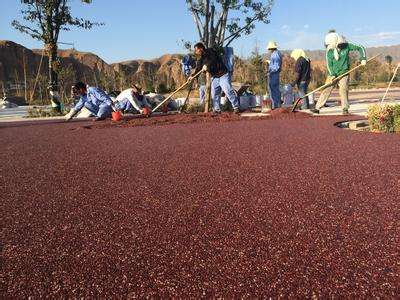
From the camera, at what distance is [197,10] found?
1157 cm

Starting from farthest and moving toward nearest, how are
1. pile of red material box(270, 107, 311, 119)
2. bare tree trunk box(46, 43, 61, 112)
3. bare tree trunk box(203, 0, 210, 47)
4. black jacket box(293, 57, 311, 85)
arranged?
bare tree trunk box(46, 43, 61, 112), bare tree trunk box(203, 0, 210, 47), black jacket box(293, 57, 311, 85), pile of red material box(270, 107, 311, 119)

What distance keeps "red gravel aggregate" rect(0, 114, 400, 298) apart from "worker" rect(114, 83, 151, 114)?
6166 millimetres

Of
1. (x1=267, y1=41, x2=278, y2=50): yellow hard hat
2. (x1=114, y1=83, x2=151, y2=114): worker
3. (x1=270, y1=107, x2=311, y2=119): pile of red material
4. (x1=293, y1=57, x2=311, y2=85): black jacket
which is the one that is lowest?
(x1=270, y1=107, x2=311, y2=119): pile of red material

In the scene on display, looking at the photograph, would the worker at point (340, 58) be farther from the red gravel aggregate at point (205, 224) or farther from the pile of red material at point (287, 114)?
the red gravel aggregate at point (205, 224)

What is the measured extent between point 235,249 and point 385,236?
738mm

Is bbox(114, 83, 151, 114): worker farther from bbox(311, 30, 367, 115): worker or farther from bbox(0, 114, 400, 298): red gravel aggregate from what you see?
bbox(0, 114, 400, 298): red gravel aggregate

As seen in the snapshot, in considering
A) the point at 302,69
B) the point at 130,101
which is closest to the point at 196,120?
the point at 130,101

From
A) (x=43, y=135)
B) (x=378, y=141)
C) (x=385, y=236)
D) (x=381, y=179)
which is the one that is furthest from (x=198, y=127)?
(x=385, y=236)

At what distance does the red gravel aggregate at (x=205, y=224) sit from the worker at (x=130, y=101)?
20.2 feet

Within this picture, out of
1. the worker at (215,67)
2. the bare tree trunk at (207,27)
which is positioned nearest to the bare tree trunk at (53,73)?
the bare tree trunk at (207,27)

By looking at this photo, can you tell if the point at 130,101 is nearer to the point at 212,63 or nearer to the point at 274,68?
the point at 212,63

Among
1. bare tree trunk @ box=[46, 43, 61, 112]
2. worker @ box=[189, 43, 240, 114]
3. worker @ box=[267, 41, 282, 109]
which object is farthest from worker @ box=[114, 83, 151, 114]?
worker @ box=[267, 41, 282, 109]

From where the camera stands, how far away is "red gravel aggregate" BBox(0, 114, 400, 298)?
1.66 meters

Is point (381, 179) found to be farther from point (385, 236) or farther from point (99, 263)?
point (99, 263)
